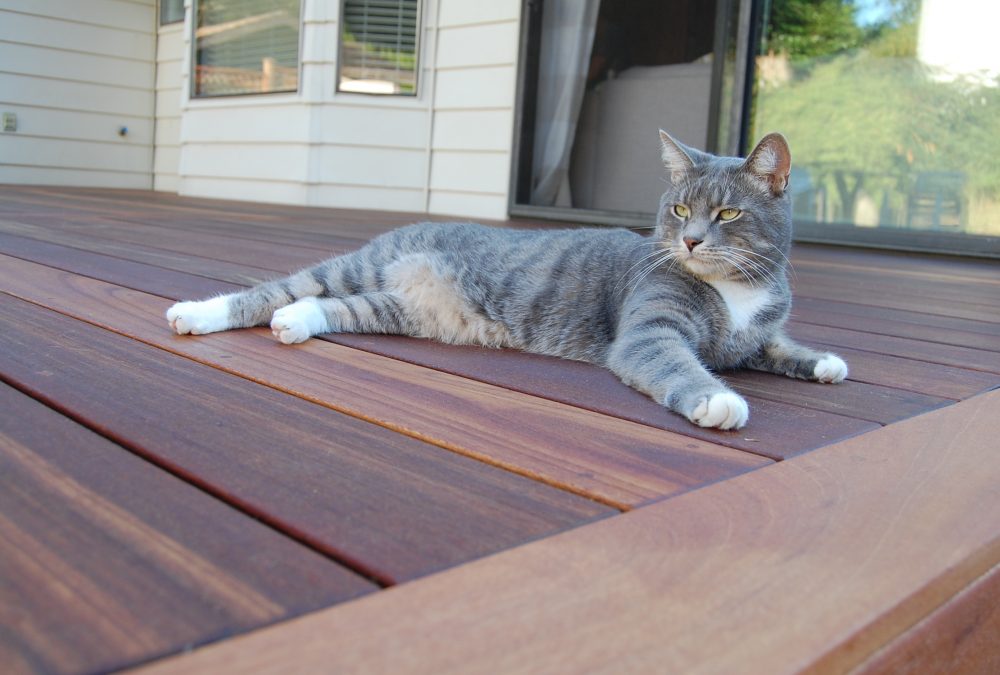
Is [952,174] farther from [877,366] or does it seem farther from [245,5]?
[245,5]

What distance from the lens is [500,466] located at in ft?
3.61

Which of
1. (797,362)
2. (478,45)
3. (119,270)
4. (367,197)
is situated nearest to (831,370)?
(797,362)

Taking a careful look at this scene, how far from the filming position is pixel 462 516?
92 centimetres

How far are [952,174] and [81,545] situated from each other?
15.0ft

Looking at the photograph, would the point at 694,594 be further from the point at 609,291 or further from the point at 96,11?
the point at 96,11

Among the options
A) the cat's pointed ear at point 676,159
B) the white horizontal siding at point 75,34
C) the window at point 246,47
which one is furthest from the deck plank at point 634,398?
the white horizontal siding at point 75,34

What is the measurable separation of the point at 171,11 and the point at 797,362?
830cm

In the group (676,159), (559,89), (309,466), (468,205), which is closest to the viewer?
(309,466)

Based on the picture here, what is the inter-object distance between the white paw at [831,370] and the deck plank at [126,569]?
1.30 meters

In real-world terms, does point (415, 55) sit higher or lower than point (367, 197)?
higher

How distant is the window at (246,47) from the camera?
6469 mm

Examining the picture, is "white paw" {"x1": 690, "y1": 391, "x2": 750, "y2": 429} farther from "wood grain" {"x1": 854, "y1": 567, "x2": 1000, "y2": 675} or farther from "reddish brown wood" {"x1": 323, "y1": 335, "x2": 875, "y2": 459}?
"wood grain" {"x1": 854, "y1": 567, "x2": 1000, "y2": 675}

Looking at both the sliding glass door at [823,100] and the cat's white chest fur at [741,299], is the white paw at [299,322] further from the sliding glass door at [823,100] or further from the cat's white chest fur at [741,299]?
the sliding glass door at [823,100]

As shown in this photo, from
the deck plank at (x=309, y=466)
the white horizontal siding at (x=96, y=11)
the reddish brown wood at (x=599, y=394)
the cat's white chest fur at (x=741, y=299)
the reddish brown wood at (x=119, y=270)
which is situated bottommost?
the deck plank at (x=309, y=466)
